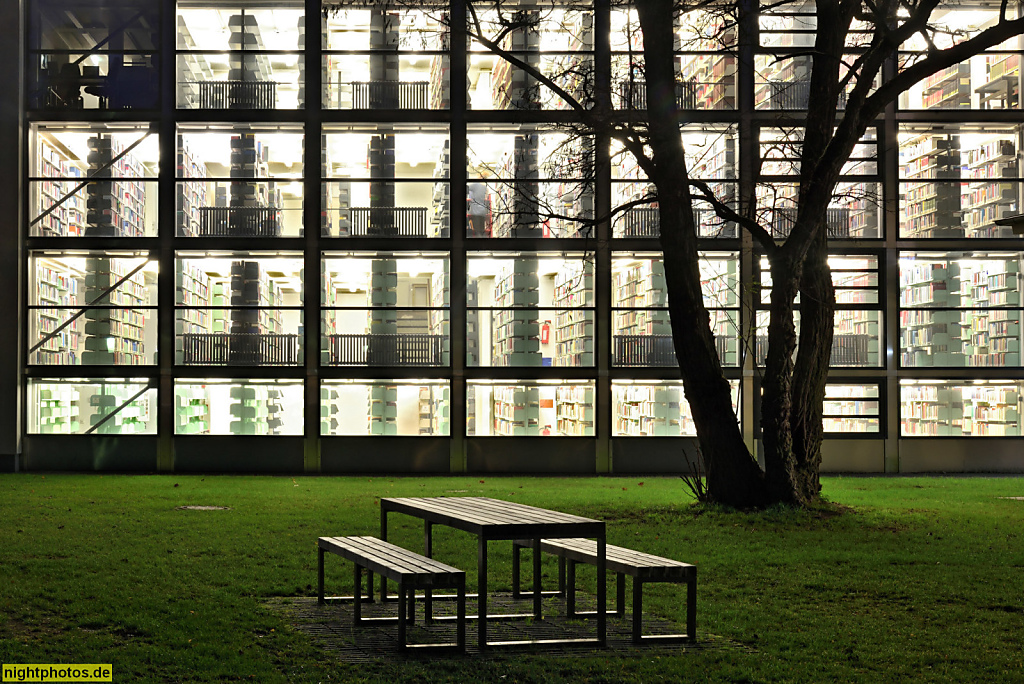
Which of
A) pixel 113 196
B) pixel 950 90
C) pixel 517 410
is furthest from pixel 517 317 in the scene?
pixel 950 90

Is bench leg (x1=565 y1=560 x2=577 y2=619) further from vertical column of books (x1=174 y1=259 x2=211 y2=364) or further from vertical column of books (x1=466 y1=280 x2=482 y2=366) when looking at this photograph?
vertical column of books (x1=174 y1=259 x2=211 y2=364)

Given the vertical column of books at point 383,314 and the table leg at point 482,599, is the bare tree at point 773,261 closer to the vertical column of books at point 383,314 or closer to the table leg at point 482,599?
the table leg at point 482,599

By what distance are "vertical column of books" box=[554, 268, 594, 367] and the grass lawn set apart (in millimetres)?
6880

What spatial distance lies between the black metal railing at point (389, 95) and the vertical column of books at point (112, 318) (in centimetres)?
589

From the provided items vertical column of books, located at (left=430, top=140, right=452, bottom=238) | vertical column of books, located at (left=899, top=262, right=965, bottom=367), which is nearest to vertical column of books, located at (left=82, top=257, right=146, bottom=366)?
A: vertical column of books, located at (left=430, top=140, right=452, bottom=238)

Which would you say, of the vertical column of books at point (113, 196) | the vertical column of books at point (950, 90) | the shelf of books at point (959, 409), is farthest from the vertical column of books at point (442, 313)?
the vertical column of books at point (950, 90)

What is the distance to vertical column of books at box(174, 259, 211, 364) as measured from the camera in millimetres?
23062

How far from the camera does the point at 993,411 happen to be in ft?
79.0

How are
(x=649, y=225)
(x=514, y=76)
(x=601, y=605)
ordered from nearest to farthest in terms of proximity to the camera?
(x=601, y=605)
(x=649, y=225)
(x=514, y=76)

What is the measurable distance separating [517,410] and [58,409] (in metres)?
9.53

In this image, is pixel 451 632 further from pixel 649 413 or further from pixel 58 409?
pixel 58 409

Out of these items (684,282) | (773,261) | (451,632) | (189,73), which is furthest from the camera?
(189,73)

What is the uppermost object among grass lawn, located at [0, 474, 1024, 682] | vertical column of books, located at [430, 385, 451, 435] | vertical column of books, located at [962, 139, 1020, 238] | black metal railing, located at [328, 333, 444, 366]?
vertical column of books, located at [962, 139, 1020, 238]

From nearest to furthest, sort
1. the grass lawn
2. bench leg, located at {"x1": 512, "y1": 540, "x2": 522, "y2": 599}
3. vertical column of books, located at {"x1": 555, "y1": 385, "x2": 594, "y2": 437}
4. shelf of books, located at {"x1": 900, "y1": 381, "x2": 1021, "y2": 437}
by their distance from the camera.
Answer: the grass lawn
bench leg, located at {"x1": 512, "y1": 540, "x2": 522, "y2": 599}
vertical column of books, located at {"x1": 555, "y1": 385, "x2": 594, "y2": 437}
shelf of books, located at {"x1": 900, "y1": 381, "x2": 1021, "y2": 437}
